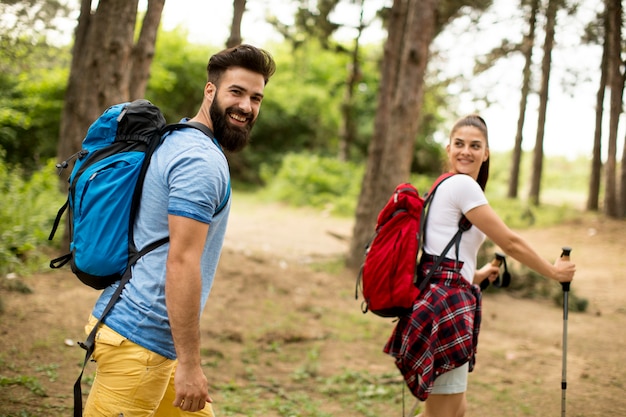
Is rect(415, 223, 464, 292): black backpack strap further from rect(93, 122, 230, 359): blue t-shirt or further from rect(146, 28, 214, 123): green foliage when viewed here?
rect(146, 28, 214, 123): green foliage

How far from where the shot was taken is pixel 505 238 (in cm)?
330

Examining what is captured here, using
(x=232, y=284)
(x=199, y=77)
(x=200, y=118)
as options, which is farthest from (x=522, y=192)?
(x=200, y=118)

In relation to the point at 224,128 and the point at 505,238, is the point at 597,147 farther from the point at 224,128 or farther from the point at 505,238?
the point at 224,128

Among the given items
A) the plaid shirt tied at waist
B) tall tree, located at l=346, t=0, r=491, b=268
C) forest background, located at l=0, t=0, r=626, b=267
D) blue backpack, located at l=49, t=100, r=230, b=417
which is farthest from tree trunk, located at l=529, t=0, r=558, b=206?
blue backpack, located at l=49, t=100, r=230, b=417

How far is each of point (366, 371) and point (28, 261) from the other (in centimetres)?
466

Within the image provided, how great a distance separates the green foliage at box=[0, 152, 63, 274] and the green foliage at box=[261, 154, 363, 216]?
9.78 metres

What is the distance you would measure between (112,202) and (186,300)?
49 cm

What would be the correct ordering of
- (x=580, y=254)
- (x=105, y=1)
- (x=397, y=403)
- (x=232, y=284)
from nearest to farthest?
(x=397, y=403) < (x=105, y=1) < (x=232, y=284) < (x=580, y=254)

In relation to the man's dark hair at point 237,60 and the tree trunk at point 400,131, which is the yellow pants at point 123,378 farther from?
the tree trunk at point 400,131

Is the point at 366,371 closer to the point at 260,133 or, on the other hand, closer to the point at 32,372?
the point at 32,372

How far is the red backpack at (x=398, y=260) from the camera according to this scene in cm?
336

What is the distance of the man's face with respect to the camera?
2498 mm

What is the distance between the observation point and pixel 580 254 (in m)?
14.1

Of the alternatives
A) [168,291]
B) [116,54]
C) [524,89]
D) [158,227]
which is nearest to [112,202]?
[158,227]
